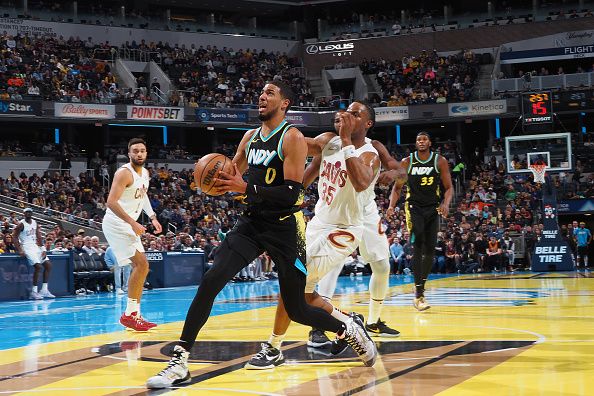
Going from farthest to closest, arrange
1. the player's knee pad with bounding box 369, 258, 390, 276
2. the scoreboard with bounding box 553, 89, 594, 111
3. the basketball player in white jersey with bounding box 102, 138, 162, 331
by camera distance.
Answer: the scoreboard with bounding box 553, 89, 594, 111 < the basketball player in white jersey with bounding box 102, 138, 162, 331 < the player's knee pad with bounding box 369, 258, 390, 276

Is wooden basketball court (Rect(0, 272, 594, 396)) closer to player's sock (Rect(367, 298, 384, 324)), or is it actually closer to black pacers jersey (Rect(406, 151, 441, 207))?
player's sock (Rect(367, 298, 384, 324))

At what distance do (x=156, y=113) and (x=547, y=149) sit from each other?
18959 mm

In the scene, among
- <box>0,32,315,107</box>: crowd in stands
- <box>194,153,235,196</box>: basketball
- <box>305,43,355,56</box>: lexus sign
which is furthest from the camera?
<box>305,43,355,56</box>: lexus sign

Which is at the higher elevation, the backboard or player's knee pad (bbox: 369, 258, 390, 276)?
the backboard

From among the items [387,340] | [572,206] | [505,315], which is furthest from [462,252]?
[387,340]

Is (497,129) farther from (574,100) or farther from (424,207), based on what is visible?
(424,207)

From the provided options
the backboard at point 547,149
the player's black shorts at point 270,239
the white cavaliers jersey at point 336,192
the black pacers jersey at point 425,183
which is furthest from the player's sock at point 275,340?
the backboard at point 547,149

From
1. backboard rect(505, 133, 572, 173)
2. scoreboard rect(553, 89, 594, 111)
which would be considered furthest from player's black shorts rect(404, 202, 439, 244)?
scoreboard rect(553, 89, 594, 111)

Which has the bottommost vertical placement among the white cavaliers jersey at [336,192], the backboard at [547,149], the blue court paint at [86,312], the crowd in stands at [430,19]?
the blue court paint at [86,312]

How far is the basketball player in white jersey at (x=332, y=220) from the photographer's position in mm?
6395

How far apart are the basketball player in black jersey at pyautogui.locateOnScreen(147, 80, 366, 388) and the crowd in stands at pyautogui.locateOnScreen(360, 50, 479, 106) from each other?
35.2 meters

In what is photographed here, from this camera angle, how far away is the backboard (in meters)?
24.4

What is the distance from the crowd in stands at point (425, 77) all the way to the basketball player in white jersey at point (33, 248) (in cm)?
2653

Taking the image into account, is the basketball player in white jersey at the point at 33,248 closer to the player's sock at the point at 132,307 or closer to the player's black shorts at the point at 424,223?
the player's sock at the point at 132,307
